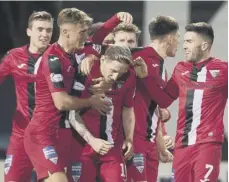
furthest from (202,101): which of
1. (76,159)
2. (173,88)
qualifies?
(76,159)

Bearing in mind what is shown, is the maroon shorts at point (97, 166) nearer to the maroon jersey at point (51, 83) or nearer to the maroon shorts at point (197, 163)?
the maroon jersey at point (51, 83)

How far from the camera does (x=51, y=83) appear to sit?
9328 mm

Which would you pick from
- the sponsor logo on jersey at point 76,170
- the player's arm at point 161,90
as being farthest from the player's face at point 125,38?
the sponsor logo on jersey at point 76,170

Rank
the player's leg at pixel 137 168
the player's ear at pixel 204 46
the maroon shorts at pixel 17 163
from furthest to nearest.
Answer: the maroon shorts at pixel 17 163
the player's leg at pixel 137 168
the player's ear at pixel 204 46

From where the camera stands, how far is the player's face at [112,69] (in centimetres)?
930

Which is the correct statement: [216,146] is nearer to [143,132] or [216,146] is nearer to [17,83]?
[143,132]

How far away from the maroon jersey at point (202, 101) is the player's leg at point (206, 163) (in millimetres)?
63

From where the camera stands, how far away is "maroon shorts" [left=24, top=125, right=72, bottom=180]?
30.8 ft

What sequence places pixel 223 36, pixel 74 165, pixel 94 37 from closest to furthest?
pixel 74 165, pixel 94 37, pixel 223 36

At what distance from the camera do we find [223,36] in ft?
44.2

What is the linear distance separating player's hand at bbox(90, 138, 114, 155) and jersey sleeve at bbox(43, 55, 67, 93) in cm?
46

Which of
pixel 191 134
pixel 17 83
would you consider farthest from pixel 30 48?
pixel 191 134

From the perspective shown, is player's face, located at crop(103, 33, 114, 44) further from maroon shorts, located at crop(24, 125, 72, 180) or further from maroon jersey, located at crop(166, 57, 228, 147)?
maroon shorts, located at crop(24, 125, 72, 180)

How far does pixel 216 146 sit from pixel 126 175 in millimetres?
799
